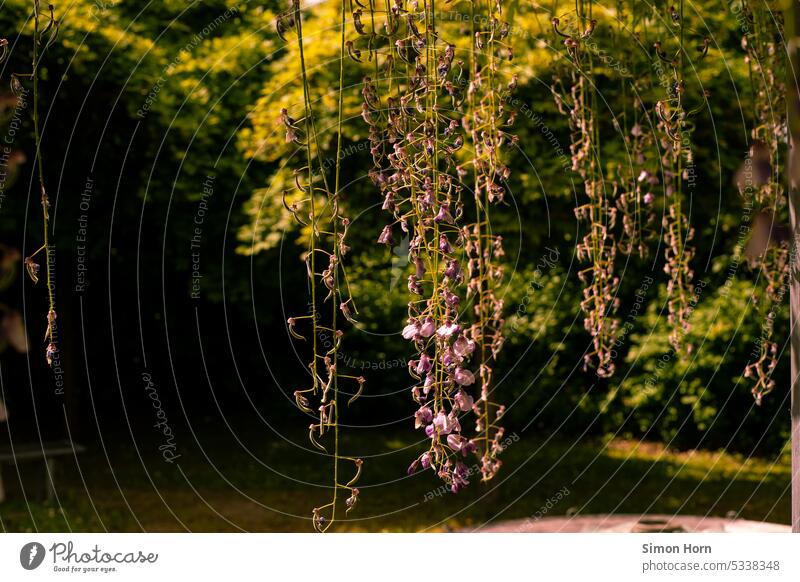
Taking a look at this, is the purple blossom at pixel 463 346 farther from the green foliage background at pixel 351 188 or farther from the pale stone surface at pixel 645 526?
the green foliage background at pixel 351 188

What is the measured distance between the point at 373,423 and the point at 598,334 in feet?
18.5

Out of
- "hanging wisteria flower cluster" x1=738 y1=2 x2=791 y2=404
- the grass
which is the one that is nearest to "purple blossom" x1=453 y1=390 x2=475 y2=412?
"hanging wisteria flower cluster" x1=738 y1=2 x2=791 y2=404

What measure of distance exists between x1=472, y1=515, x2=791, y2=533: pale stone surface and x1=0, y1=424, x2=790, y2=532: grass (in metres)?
0.45

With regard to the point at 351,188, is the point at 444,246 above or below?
below

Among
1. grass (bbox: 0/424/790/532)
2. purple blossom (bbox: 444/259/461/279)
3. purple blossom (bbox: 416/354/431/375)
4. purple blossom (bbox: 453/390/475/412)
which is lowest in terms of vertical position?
grass (bbox: 0/424/790/532)

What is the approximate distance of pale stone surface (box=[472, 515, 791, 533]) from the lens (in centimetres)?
407

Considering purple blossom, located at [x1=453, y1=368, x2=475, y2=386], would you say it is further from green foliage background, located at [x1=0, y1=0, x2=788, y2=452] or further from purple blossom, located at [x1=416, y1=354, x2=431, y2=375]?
green foliage background, located at [x1=0, y1=0, x2=788, y2=452]

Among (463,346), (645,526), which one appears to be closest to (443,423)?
(463,346)

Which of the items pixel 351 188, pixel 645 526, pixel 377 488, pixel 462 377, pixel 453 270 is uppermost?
pixel 351 188

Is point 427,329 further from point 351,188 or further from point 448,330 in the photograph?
point 351,188

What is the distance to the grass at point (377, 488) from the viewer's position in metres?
5.76

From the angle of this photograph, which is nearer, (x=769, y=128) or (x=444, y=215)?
(x=444, y=215)

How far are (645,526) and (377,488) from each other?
8.24 ft

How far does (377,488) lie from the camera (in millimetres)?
6543
